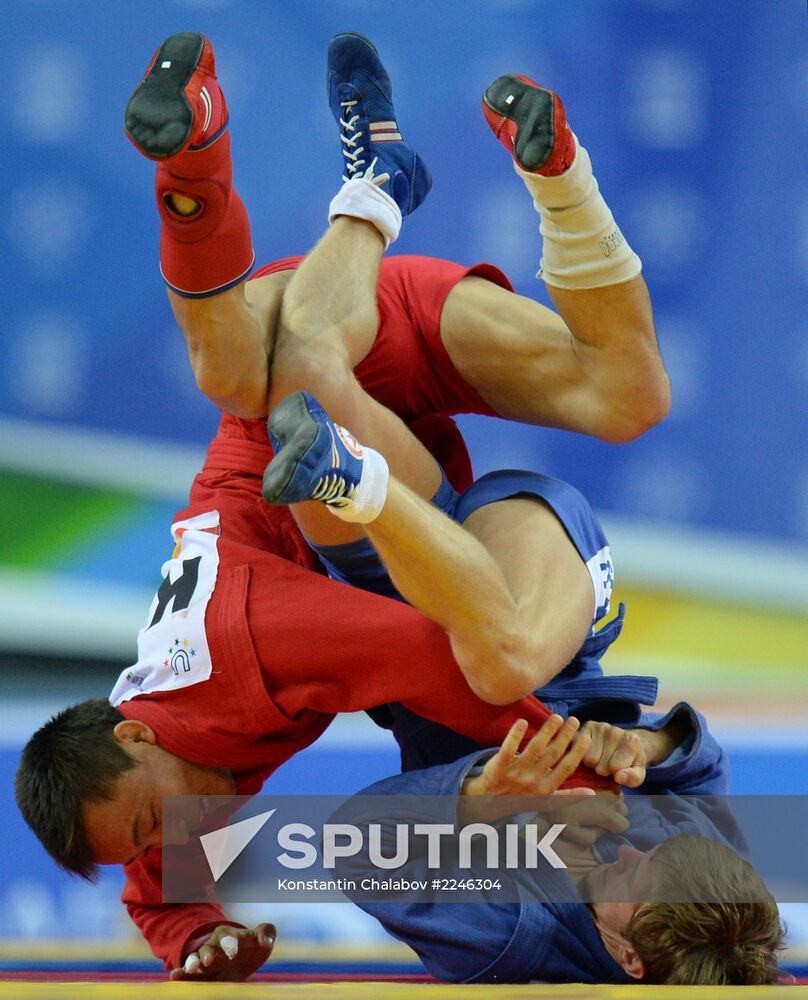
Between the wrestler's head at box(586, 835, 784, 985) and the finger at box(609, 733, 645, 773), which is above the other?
the finger at box(609, 733, 645, 773)

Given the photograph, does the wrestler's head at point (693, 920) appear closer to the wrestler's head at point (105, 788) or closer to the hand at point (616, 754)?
the hand at point (616, 754)

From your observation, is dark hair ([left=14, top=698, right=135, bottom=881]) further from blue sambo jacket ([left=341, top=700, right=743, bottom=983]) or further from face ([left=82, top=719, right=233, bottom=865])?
blue sambo jacket ([left=341, top=700, right=743, bottom=983])

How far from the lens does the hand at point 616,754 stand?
79.5 inches

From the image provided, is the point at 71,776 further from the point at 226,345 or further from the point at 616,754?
the point at 616,754

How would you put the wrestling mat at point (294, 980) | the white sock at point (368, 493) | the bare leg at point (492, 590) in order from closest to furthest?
1. the wrestling mat at point (294, 980)
2. the white sock at point (368, 493)
3. the bare leg at point (492, 590)

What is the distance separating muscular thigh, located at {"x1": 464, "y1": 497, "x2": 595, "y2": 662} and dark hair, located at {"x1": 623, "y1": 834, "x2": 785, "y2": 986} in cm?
37

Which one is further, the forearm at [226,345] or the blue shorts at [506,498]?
the blue shorts at [506,498]

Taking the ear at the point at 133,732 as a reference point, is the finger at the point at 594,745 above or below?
below

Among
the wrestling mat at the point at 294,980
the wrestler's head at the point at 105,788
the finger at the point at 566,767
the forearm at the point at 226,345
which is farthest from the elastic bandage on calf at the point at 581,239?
the wrestling mat at the point at 294,980

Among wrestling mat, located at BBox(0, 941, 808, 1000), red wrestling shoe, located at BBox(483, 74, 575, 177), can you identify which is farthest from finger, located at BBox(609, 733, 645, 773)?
red wrestling shoe, located at BBox(483, 74, 575, 177)

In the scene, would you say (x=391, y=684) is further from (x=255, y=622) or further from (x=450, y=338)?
(x=450, y=338)

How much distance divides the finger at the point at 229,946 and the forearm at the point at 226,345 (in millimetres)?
795

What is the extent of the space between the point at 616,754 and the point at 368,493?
1.97 ft

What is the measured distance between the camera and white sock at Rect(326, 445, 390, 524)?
1745 millimetres
